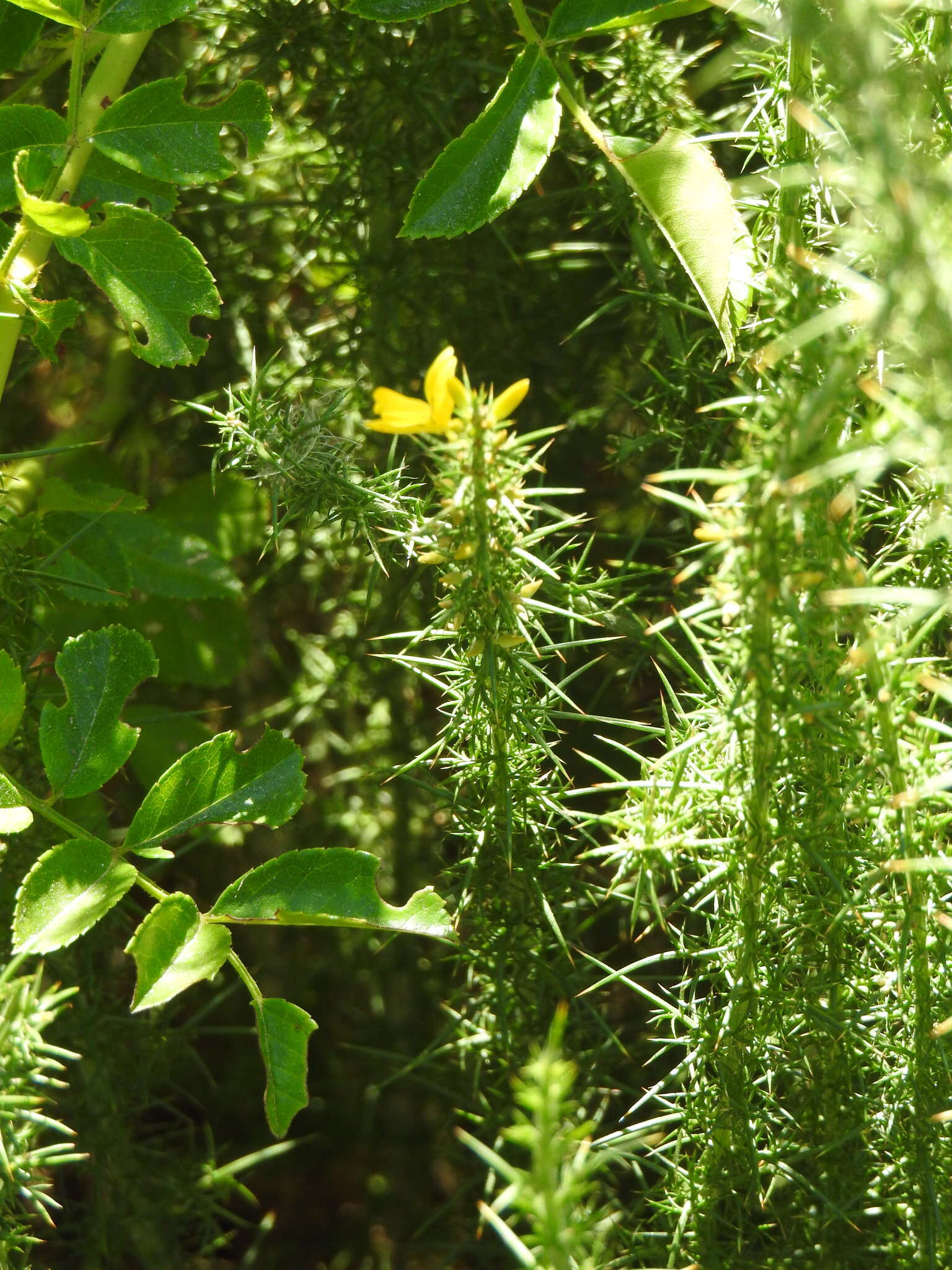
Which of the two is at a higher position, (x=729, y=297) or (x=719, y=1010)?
(x=729, y=297)

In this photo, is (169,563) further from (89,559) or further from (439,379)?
(439,379)

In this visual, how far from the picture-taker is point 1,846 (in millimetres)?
719

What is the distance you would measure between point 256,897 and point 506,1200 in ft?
1.09

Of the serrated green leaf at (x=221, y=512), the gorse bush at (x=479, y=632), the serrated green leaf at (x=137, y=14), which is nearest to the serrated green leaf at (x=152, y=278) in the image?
the gorse bush at (x=479, y=632)

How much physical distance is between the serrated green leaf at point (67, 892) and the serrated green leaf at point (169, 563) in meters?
0.37

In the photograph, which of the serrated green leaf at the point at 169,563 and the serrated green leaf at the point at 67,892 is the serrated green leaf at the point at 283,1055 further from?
the serrated green leaf at the point at 169,563

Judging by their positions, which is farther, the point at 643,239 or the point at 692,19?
the point at 692,19

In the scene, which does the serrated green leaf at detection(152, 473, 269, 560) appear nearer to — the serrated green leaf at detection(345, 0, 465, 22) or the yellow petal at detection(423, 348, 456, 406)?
the serrated green leaf at detection(345, 0, 465, 22)

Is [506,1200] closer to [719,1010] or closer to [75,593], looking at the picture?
[719,1010]

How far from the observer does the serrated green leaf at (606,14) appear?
29.7 inches

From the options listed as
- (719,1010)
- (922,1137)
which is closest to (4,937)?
(719,1010)

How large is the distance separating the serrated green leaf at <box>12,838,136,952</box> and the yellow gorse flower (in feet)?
1.14

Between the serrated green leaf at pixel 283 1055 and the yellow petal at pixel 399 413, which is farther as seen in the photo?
the serrated green leaf at pixel 283 1055

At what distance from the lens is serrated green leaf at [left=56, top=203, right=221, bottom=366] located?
2.60 feet
